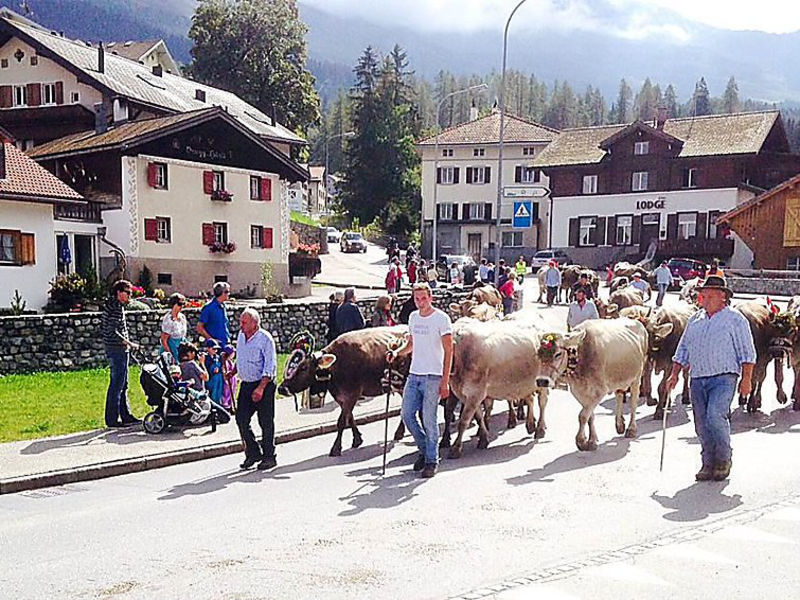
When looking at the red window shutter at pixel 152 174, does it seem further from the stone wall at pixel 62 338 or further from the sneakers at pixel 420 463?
the sneakers at pixel 420 463

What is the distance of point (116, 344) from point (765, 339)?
957 cm

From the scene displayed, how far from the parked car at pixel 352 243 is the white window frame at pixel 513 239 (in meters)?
11.5

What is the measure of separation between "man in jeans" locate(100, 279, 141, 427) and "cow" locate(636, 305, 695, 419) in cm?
740

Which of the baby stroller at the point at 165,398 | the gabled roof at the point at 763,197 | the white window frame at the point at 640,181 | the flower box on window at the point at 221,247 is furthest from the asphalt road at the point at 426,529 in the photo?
the white window frame at the point at 640,181

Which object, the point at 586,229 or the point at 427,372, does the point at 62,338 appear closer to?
the point at 427,372

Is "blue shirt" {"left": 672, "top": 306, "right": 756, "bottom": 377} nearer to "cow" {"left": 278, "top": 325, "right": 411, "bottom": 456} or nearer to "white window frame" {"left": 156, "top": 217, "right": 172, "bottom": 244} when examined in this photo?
"cow" {"left": 278, "top": 325, "right": 411, "bottom": 456}

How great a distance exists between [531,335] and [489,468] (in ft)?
7.23

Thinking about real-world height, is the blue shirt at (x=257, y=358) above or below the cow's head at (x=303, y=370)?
above

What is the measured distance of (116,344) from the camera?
39.8 feet

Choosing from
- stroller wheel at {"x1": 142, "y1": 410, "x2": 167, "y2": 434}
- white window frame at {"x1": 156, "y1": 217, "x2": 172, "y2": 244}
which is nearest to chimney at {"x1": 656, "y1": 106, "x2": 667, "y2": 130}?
white window frame at {"x1": 156, "y1": 217, "x2": 172, "y2": 244}

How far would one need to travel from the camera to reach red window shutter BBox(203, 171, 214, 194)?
126 ft

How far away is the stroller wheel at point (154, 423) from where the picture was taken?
39.6ft

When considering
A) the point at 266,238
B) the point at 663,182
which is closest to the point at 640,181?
the point at 663,182

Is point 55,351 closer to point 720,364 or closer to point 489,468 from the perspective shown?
point 489,468
